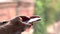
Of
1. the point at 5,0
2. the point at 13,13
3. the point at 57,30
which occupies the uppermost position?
the point at 5,0

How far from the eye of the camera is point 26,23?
47cm

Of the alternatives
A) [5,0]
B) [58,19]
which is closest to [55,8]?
[58,19]

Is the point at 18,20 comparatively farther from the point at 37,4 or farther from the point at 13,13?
the point at 13,13

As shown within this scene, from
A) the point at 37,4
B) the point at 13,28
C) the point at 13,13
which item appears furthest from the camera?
the point at 13,13

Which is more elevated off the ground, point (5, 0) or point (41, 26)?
point (5, 0)

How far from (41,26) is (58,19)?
208 mm

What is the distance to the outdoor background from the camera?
142cm

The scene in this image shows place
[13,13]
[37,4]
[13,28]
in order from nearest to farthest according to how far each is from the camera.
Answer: [13,28] → [37,4] → [13,13]

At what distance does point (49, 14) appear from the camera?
144cm

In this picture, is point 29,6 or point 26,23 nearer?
point 26,23

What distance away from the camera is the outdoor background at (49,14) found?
142cm

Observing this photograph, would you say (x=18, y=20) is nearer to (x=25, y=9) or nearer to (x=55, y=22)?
(x=55, y=22)

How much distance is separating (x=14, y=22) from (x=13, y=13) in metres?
1.15

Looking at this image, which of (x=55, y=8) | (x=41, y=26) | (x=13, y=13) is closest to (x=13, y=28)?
(x=41, y=26)
